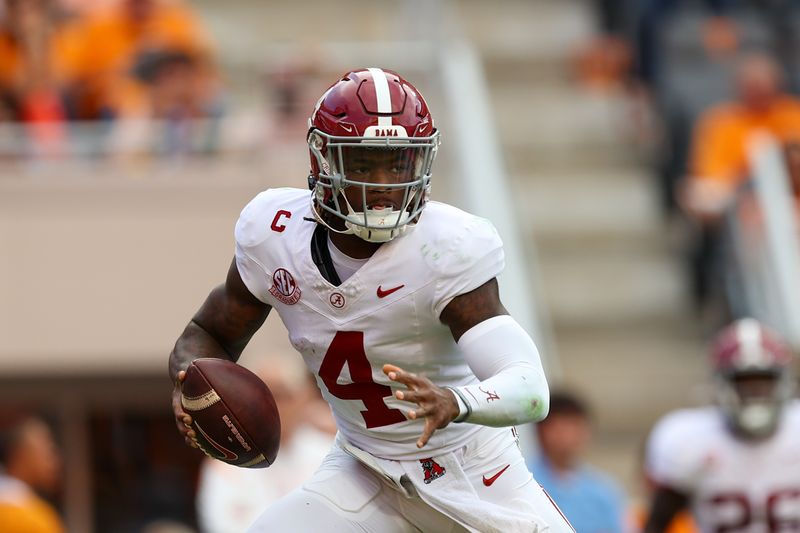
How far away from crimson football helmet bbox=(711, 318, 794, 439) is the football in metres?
2.99

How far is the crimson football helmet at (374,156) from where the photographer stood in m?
4.20

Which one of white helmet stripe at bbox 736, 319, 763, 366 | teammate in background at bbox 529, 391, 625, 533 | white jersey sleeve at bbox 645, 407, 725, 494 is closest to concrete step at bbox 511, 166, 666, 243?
teammate in background at bbox 529, 391, 625, 533

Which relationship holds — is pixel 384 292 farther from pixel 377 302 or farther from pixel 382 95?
pixel 382 95

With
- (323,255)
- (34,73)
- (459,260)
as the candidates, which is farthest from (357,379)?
(34,73)

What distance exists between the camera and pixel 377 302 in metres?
4.24

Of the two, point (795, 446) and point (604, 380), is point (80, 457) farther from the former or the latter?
point (795, 446)

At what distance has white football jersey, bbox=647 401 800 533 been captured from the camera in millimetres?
6785

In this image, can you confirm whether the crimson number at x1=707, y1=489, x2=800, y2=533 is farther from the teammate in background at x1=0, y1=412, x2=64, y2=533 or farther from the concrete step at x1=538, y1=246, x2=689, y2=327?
the concrete step at x1=538, y1=246, x2=689, y2=327

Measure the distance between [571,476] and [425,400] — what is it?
3.90 m

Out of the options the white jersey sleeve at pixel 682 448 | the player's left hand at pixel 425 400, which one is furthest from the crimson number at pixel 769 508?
the player's left hand at pixel 425 400

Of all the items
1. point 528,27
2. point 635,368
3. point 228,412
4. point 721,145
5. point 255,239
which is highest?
point 255,239

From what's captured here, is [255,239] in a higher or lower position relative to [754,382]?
higher

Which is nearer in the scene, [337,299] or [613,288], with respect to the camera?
[337,299]

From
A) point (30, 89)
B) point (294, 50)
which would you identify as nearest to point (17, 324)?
point (30, 89)
